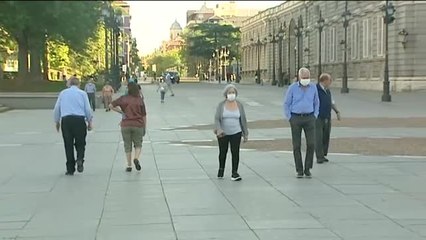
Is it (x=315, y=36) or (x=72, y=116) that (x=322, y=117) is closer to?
(x=72, y=116)

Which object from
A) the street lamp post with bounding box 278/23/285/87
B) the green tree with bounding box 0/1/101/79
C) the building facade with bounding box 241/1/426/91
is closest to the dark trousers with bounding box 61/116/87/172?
the building facade with bounding box 241/1/426/91

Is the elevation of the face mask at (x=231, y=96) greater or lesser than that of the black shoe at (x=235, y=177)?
greater

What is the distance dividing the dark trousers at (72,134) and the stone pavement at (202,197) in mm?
369

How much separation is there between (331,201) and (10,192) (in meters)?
5.16

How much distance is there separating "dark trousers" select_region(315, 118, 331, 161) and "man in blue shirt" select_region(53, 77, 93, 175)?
476cm

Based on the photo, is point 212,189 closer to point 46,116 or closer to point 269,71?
point 269,71

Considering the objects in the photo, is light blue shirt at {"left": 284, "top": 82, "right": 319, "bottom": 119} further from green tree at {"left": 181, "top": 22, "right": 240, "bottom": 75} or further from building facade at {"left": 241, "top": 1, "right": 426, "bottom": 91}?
green tree at {"left": 181, "top": 22, "right": 240, "bottom": 75}

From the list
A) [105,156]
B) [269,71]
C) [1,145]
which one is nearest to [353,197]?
[269,71]

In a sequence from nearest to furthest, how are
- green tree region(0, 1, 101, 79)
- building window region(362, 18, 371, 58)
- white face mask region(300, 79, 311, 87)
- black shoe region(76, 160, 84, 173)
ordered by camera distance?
green tree region(0, 1, 101, 79), building window region(362, 18, 371, 58), white face mask region(300, 79, 311, 87), black shoe region(76, 160, 84, 173)

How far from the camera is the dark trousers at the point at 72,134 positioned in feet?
44.5

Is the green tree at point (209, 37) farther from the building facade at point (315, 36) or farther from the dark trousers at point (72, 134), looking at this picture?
the dark trousers at point (72, 134)

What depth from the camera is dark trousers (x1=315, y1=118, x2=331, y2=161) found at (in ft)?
48.1

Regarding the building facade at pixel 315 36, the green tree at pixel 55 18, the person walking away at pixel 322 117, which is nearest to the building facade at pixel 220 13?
the building facade at pixel 315 36

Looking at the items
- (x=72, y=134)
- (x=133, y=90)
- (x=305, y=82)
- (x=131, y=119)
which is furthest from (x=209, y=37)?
(x=305, y=82)
